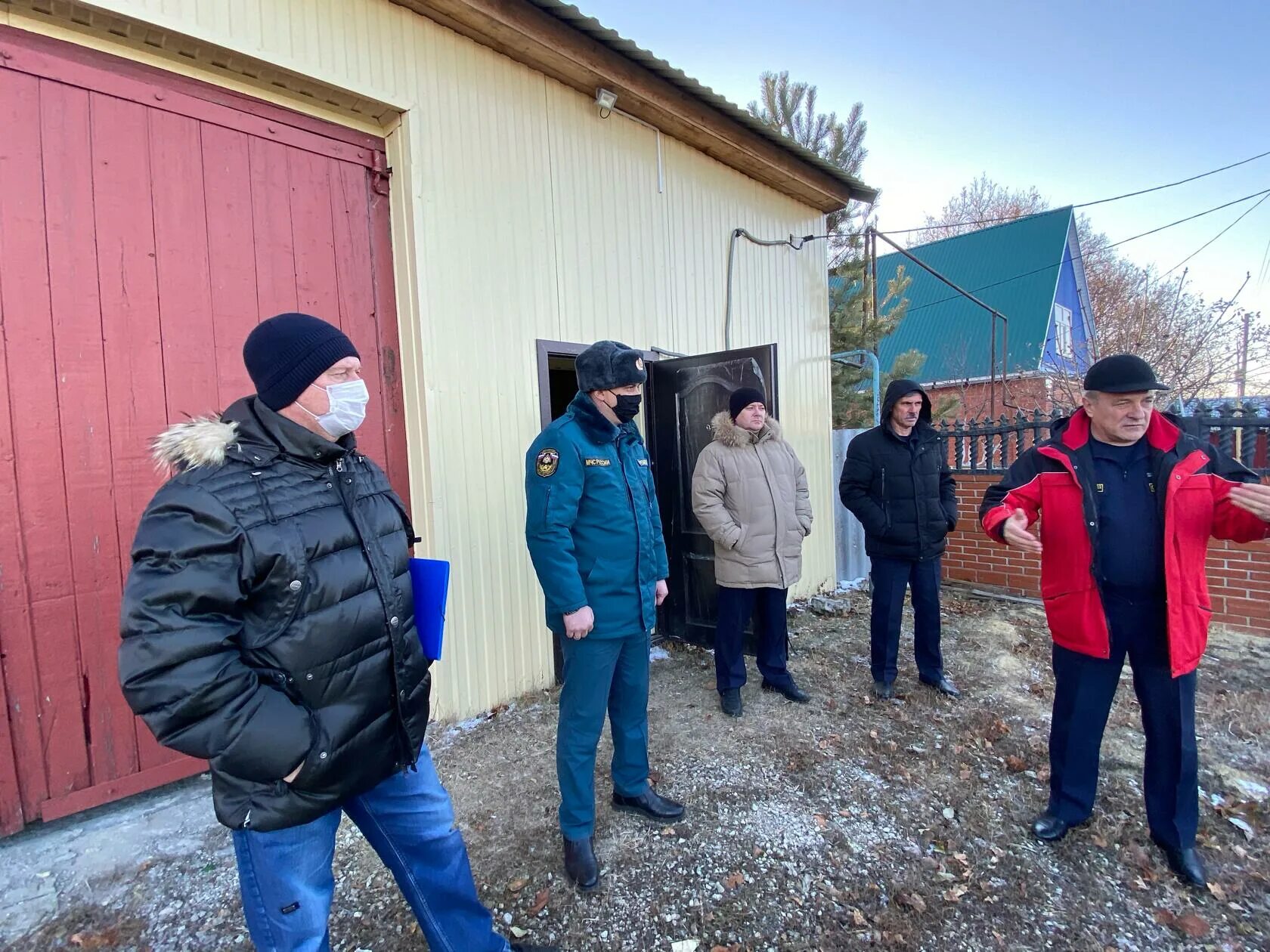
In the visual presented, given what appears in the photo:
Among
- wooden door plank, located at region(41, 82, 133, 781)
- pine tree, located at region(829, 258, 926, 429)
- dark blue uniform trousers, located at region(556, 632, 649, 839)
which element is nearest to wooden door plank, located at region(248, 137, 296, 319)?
wooden door plank, located at region(41, 82, 133, 781)

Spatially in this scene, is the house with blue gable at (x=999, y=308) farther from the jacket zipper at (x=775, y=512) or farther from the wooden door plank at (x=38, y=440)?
the wooden door plank at (x=38, y=440)

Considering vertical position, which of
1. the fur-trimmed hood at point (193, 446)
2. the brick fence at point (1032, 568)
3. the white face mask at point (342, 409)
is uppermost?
the white face mask at point (342, 409)

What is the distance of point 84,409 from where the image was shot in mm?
2604

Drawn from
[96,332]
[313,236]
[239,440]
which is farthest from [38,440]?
[239,440]

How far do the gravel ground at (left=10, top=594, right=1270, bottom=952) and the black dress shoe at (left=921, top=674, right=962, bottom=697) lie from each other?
0.19m

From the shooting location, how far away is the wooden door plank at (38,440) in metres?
2.45

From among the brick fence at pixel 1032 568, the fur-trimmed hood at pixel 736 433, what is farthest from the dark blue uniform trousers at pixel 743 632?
the brick fence at pixel 1032 568

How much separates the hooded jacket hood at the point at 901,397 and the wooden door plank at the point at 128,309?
3735 mm

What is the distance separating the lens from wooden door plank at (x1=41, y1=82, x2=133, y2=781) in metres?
2.54

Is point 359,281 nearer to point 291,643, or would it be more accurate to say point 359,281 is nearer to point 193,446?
point 193,446

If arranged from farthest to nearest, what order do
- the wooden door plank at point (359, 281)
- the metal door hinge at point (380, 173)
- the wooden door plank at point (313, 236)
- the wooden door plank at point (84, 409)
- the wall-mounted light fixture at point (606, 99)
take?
the wall-mounted light fixture at point (606, 99)
the metal door hinge at point (380, 173)
the wooden door plank at point (359, 281)
the wooden door plank at point (313, 236)
the wooden door plank at point (84, 409)

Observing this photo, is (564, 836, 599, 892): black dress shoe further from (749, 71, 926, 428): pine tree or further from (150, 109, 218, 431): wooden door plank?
(749, 71, 926, 428): pine tree

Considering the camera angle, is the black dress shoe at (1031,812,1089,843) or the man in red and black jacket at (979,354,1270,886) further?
the black dress shoe at (1031,812,1089,843)

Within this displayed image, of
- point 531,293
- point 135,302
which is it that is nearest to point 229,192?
point 135,302
